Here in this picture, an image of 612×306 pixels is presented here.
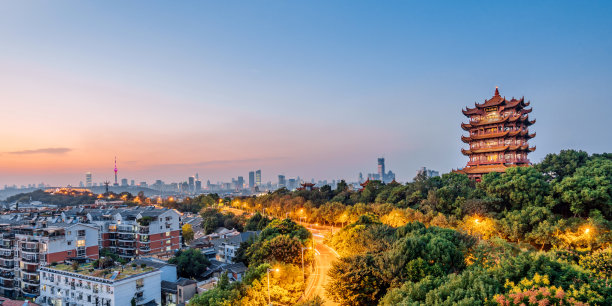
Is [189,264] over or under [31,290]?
over

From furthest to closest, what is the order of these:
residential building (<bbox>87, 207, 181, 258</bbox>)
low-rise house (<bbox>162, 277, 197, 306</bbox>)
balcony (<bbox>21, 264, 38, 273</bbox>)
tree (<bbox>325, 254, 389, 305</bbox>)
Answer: residential building (<bbox>87, 207, 181, 258</bbox>), balcony (<bbox>21, 264, 38, 273</bbox>), low-rise house (<bbox>162, 277, 197, 306</bbox>), tree (<bbox>325, 254, 389, 305</bbox>)

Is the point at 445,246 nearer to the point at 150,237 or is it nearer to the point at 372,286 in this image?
the point at 372,286

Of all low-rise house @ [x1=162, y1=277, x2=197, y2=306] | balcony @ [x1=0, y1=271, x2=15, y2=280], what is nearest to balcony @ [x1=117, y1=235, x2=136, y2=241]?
balcony @ [x1=0, y1=271, x2=15, y2=280]

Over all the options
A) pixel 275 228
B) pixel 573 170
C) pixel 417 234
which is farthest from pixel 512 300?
pixel 573 170

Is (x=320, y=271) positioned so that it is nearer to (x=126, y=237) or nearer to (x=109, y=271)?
(x=109, y=271)

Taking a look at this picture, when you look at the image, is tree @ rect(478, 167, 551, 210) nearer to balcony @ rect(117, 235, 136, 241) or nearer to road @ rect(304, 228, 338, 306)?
road @ rect(304, 228, 338, 306)

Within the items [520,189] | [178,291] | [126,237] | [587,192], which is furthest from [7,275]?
[587,192]
